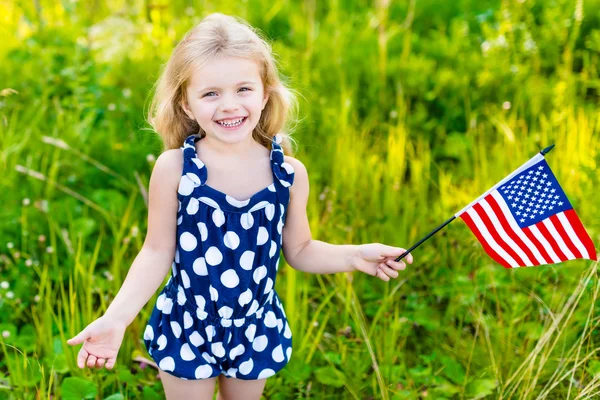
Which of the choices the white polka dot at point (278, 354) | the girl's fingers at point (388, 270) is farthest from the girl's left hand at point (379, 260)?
the white polka dot at point (278, 354)

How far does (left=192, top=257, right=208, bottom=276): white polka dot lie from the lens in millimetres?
1812

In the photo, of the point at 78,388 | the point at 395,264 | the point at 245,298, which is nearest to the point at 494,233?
the point at 395,264

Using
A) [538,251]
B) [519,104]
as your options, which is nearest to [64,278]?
[538,251]

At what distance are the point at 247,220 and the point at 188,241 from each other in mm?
152

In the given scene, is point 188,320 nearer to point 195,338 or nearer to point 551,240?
point 195,338

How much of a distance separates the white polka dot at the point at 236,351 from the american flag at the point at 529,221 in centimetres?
63

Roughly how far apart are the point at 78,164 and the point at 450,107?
6.08 feet

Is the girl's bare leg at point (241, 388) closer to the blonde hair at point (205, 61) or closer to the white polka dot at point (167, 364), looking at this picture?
the white polka dot at point (167, 364)

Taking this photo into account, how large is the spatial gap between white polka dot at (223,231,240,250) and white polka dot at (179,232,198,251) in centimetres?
8

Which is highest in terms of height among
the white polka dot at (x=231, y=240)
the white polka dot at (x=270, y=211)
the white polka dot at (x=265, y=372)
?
the white polka dot at (x=270, y=211)

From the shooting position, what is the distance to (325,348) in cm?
256

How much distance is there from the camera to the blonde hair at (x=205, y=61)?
1.75 m

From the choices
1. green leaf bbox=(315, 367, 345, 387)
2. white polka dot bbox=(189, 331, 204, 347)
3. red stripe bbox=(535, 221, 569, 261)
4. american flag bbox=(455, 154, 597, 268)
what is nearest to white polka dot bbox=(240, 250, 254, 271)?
white polka dot bbox=(189, 331, 204, 347)

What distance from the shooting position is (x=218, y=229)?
1786 millimetres
